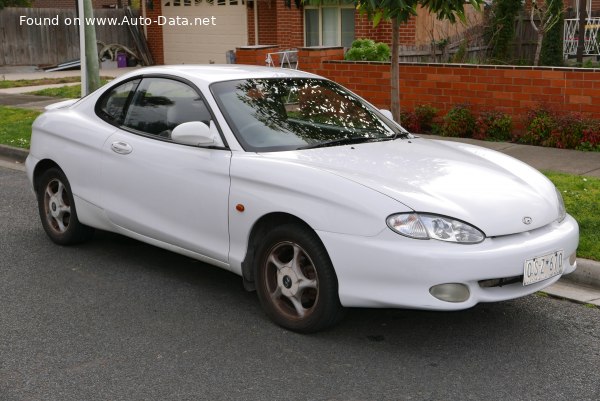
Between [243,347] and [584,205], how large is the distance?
12.6 feet

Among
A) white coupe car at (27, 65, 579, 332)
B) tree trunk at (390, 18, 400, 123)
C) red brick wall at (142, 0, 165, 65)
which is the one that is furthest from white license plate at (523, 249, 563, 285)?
red brick wall at (142, 0, 165, 65)

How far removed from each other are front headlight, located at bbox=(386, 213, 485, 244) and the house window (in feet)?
50.5

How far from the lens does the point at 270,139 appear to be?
5770 mm

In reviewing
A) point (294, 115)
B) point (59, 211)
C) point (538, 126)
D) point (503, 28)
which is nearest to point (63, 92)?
point (503, 28)

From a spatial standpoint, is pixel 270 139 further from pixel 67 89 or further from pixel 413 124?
pixel 67 89

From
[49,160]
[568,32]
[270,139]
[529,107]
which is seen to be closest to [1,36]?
[568,32]

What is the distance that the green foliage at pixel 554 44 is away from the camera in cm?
1614

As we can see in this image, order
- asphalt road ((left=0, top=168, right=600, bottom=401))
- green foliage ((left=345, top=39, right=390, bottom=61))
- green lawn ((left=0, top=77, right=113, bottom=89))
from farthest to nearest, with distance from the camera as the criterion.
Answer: green lawn ((left=0, top=77, right=113, bottom=89)), green foliage ((left=345, top=39, right=390, bottom=61)), asphalt road ((left=0, top=168, right=600, bottom=401))

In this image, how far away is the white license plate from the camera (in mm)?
4898

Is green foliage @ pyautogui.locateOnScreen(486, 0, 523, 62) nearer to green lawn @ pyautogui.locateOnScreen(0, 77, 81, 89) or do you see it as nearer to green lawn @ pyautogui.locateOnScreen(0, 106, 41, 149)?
green lawn @ pyautogui.locateOnScreen(0, 106, 41, 149)

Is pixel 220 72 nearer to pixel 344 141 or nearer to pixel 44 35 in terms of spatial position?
pixel 344 141

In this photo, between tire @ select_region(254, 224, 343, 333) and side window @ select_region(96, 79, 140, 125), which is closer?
tire @ select_region(254, 224, 343, 333)

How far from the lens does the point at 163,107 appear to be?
636 centimetres

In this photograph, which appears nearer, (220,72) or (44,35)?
(220,72)
